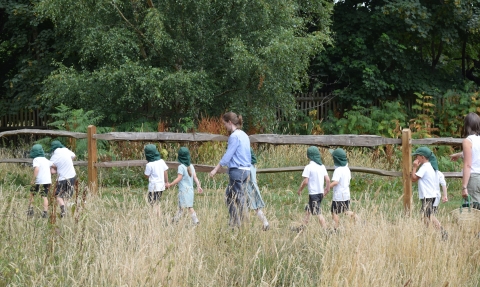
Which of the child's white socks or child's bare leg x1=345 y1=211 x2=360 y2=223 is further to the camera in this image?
the child's white socks

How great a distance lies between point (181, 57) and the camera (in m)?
16.5

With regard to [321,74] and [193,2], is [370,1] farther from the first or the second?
[193,2]

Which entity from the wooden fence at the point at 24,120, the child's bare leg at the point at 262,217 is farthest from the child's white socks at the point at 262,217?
the wooden fence at the point at 24,120

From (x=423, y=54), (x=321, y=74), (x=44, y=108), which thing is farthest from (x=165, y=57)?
(x=423, y=54)

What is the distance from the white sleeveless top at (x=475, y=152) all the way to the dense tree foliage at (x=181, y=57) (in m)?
8.09

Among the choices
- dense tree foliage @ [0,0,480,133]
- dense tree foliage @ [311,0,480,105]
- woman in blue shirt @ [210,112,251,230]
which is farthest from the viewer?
dense tree foliage @ [311,0,480,105]

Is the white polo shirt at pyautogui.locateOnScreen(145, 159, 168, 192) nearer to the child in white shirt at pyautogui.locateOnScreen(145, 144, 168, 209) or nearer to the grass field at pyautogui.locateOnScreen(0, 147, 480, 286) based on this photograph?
the child in white shirt at pyautogui.locateOnScreen(145, 144, 168, 209)

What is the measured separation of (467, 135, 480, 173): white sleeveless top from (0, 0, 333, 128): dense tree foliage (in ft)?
26.5

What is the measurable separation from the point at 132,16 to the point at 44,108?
16.4 feet

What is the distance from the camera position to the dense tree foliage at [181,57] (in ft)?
50.9

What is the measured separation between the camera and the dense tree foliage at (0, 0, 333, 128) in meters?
15.5

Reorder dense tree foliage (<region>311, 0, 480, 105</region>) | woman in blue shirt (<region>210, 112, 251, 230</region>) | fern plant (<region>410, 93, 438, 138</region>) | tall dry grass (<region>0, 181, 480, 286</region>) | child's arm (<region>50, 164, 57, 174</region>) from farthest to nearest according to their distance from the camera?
dense tree foliage (<region>311, 0, 480, 105</region>) → fern plant (<region>410, 93, 438, 138</region>) → child's arm (<region>50, 164, 57, 174</region>) → woman in blue shirt (<region>210, 112, 251, 230</region>) → tall dry grass (<region>0, 181, 480, 286</region>)

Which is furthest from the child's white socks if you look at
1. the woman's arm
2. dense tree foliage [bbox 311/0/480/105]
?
dense tree foliage [bbox 311/0/480/105]

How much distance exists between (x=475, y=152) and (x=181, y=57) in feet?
32.6
